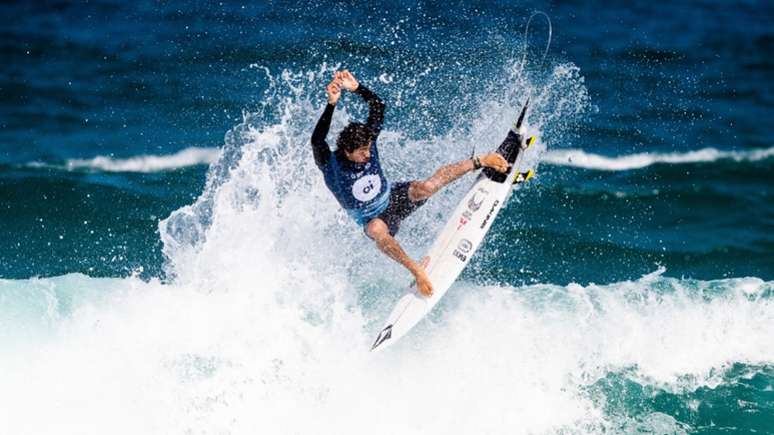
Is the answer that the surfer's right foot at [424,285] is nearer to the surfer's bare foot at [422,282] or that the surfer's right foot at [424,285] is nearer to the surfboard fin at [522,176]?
the surfer's bare foot at [422,282]

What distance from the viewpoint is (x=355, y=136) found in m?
7.97

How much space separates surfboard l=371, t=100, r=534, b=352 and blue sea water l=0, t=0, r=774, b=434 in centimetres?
55

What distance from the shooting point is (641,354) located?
30.8 ft

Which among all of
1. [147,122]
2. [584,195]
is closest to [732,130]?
[584,195]

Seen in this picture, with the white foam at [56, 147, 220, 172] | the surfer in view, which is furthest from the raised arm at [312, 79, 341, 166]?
the white foam at [56, 147, 220, 172]

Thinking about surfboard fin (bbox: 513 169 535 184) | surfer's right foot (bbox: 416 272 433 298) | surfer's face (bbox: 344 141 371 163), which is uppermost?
surfer's face (bbox: 344 141 371 163)

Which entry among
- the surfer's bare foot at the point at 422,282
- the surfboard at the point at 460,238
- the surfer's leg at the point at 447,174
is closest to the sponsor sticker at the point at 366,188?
the surfer's leg at the point at 447,174

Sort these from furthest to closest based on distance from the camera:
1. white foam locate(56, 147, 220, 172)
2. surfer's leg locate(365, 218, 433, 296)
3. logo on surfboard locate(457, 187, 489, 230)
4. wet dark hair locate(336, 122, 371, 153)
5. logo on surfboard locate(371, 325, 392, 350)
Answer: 1. white foam locate(56, 147, 220, 172)
2. logo on surfboard locate(457, 187, 489, 230)
3. logo on surfboard locate(371, 325, 392, 350)
4. surfer's leg locate(365, 218, 433, 296)
5. wet dark hair locate(336, 122, 371, 153)

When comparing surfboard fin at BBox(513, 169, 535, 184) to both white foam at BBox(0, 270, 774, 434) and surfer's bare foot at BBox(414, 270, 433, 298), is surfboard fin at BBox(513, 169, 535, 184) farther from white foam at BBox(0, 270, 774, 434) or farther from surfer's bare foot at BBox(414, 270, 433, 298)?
surfer's bare foot at BBox(414, 270, 433, 298)

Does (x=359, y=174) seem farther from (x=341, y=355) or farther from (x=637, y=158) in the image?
(x=637, y=158)

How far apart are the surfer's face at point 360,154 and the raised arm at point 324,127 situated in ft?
0.73

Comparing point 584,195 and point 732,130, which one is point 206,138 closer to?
point 584,195

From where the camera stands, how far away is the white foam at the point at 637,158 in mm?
13859

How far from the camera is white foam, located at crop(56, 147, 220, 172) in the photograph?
13695 mm
